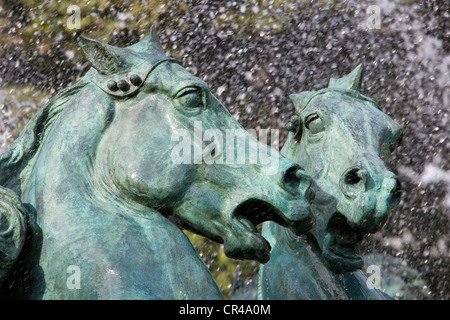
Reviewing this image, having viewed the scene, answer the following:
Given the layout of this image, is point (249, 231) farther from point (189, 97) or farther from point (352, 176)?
point (352, 176)

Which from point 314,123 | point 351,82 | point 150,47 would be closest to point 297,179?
point 150,47

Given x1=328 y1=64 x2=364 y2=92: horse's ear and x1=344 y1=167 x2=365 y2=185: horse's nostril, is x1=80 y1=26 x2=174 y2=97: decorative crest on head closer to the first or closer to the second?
x1=344 y1=167 x2=365 y2=185: horse's nostril

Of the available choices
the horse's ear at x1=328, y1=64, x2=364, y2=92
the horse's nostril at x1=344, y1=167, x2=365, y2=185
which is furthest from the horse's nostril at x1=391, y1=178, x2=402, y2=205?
the horse's ear at x1=328, y1=64, x2=364, y2=92

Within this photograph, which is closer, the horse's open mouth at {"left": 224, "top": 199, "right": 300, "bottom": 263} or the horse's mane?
the horse's open mouth at {"left": 224, "top": 199, "right": 300, "bottom": 263}

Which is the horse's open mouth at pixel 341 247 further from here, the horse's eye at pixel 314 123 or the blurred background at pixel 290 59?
the blurred background at pixel 290 59

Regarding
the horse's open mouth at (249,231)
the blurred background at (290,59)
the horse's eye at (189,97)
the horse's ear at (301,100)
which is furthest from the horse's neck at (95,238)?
the blurred background at (290,59)

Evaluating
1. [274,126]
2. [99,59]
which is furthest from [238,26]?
[99,59]

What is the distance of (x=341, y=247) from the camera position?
3.22 m

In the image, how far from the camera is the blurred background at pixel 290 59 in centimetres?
684

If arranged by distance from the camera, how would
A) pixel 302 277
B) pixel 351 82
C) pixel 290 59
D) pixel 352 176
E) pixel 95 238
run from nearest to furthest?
pixel 95 238 → pixel 352 176 → pixel 302 277 → pixel 351 82 → pixel 290 59

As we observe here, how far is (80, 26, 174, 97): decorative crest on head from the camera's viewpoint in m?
2.81

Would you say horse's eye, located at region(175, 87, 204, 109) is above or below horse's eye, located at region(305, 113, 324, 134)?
above

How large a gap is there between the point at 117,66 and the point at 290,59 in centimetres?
429
